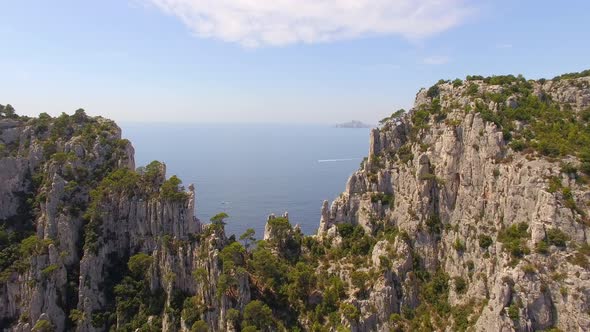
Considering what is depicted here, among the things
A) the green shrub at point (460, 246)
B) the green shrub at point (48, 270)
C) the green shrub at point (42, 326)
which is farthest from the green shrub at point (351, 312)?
the green shrub at point (48, 270)

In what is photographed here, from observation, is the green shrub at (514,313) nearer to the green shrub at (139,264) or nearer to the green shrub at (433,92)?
the green shrub at (433,92)

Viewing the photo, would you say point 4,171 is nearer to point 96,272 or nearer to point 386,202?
point 96,272

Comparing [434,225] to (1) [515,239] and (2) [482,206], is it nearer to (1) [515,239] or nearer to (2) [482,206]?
(2) [482,206]

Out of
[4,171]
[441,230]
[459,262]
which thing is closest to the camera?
[459,262]

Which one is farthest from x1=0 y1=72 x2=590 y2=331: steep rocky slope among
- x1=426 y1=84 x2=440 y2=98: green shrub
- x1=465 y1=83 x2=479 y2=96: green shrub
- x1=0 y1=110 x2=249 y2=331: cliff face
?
x1=426 y1=84 x2=440 y2=98: green shrub

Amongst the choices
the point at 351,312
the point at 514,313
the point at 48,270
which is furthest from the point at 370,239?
the point at 48,270

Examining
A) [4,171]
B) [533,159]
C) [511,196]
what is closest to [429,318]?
[511,196]

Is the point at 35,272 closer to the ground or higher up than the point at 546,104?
closer to the ground

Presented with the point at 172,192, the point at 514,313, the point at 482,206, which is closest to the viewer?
the point at 514,313
